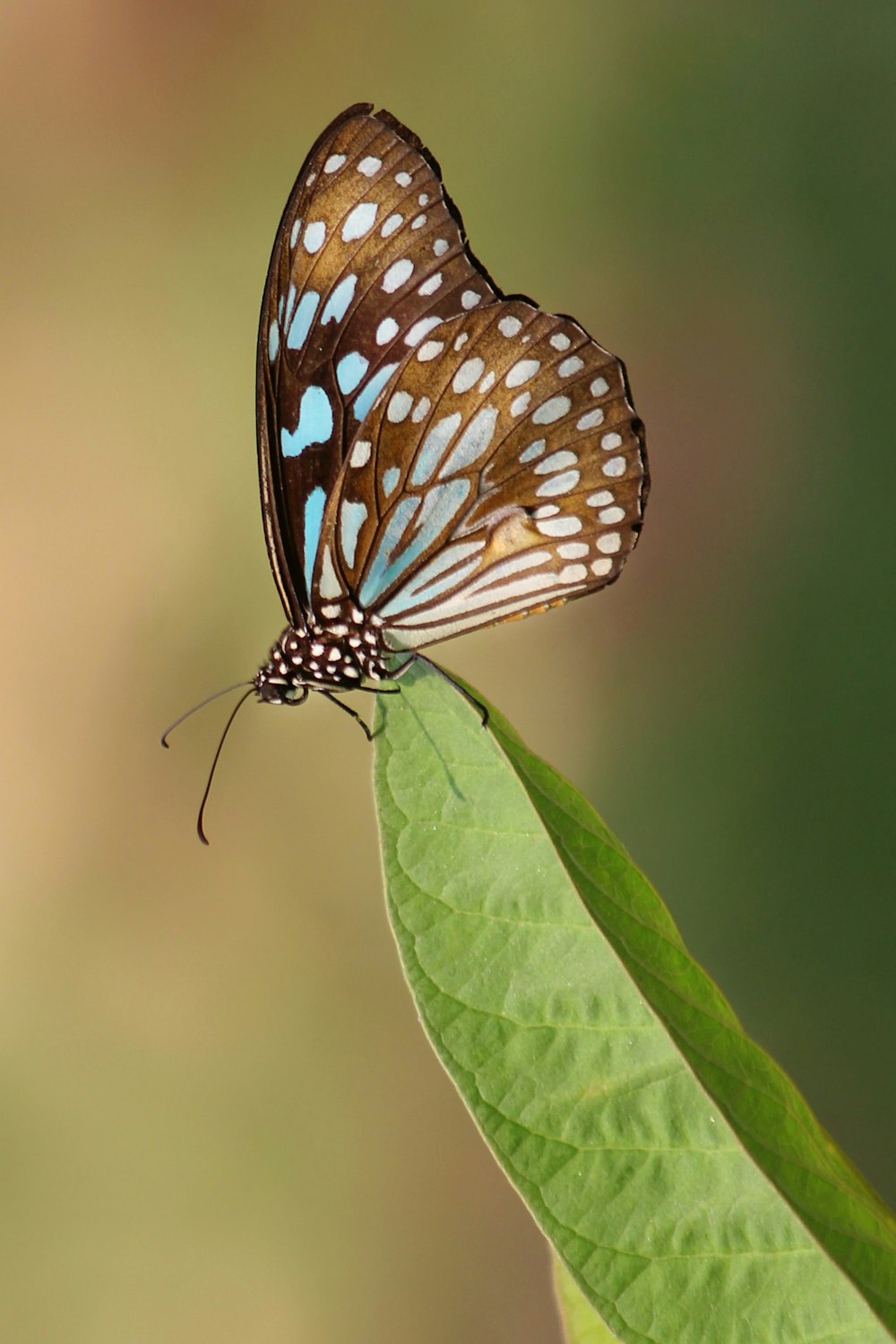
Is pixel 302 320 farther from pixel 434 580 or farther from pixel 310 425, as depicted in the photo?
pixel 434 580

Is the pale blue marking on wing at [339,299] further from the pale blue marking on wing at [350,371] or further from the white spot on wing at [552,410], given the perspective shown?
the white spot on wing at [552,410]

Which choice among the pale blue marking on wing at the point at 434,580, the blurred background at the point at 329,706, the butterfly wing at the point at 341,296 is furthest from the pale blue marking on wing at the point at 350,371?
the blurred background at the point at 329,706

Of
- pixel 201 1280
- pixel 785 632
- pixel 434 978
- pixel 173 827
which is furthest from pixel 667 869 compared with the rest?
pixel 434 978

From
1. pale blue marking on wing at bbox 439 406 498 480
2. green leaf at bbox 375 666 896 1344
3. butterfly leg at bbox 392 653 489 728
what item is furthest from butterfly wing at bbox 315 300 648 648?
green leaf at bbox 375 666 896 1344

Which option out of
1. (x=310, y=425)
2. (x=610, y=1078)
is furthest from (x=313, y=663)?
(x=610, y=1078)

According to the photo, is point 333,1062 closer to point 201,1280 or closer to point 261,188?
point 201,1280

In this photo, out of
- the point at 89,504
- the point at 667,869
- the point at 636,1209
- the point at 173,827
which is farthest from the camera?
the point at 89,504
